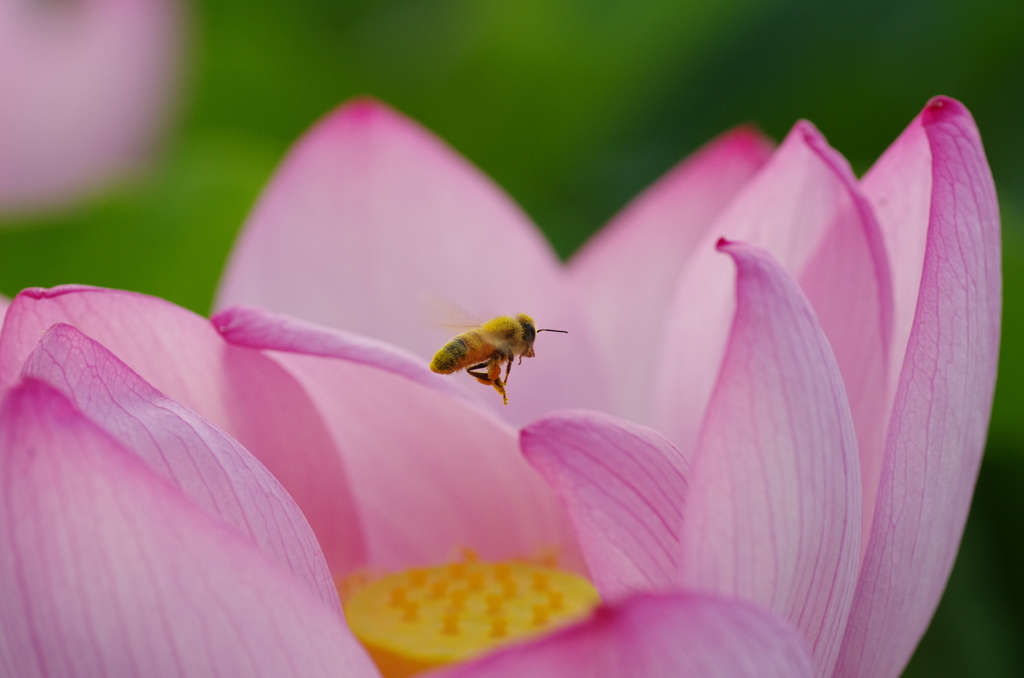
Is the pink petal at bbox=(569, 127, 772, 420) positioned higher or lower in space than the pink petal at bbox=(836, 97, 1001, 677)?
higher

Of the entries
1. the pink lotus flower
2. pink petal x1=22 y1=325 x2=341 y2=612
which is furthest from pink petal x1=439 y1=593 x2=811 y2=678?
pink petal x1=22 y1=325 x2=341 y2=612

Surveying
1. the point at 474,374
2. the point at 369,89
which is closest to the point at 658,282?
the point at 474,374

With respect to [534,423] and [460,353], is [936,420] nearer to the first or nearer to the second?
[534,423]

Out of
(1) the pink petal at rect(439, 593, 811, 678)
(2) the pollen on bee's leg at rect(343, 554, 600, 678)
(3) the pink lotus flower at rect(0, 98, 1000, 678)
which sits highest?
(3) the pink lotus flower at rect(0, 98, 1000, 678)

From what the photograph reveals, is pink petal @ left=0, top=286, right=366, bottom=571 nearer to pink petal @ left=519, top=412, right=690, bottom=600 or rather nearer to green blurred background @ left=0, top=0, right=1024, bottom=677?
pink petal @ left=519, top=412, right=690, bottom=600

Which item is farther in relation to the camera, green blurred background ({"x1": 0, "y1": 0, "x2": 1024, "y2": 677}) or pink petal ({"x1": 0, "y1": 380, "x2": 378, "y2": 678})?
green blurred background ({"x1": 0, "y1": 0, "x2": 1024, "y2": 677})

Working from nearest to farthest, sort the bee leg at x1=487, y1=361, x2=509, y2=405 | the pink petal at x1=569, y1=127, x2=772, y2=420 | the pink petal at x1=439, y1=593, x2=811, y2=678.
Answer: the pink petal at x1=439, y1=593, x2=811, y2=678 → the bee leg at x1=487, y1=361, x2=509, y2=405 → the pink petal at x1=569, y1=127, x2=772, y2=420
